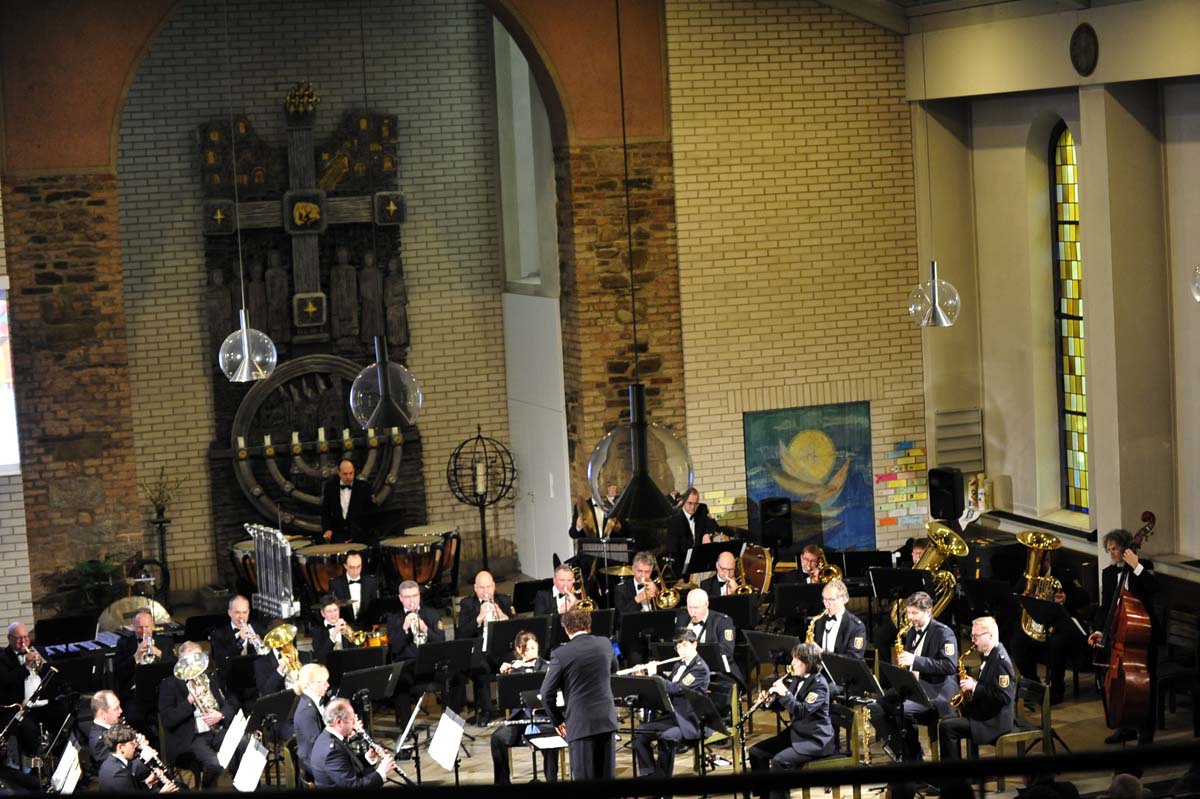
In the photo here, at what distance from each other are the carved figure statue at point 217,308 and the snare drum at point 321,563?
2.85 meters

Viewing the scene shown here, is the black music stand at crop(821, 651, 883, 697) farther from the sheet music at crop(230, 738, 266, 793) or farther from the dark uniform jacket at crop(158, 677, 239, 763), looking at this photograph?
the dark uniform jacket at crop(158, 677, 239, 763)

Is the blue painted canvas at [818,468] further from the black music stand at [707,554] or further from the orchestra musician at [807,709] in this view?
the orchestra musician at [807,709]

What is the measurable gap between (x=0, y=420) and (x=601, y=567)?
5.29m

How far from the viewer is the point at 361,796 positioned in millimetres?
1222

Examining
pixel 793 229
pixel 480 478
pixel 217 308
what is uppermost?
pixel 793 229

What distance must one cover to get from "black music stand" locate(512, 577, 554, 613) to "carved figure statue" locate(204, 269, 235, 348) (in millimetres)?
5508

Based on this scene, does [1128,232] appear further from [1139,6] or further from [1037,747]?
[1037,747]

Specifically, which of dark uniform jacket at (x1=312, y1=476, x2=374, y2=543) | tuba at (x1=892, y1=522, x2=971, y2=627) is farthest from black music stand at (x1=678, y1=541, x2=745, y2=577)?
dark uniform jacket at (x1=312, y1=476, x2=374, y2=543)

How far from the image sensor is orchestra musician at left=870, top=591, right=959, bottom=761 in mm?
9562

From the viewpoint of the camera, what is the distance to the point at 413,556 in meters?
14.9

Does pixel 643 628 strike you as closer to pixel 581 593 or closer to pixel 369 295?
pixel 581 593

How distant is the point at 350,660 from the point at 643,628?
6.62 ft

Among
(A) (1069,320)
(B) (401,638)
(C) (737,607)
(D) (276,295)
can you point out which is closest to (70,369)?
(D) (276,295)

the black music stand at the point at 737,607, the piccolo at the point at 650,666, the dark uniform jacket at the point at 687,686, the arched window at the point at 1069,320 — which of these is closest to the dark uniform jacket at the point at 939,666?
the dark uniform jacket at the point at 687,686
